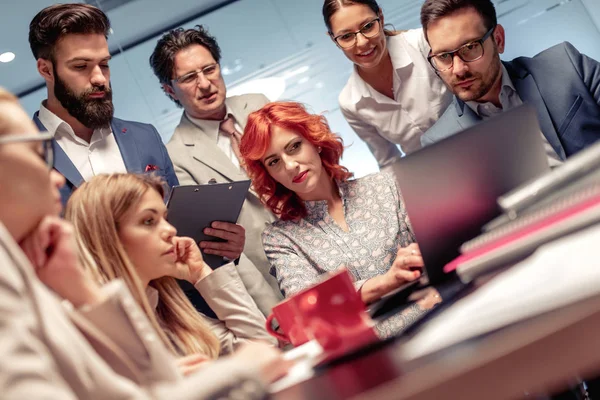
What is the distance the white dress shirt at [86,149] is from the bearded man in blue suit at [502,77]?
1275 mm

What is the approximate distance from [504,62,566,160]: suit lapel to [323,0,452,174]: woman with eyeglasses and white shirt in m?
0.48

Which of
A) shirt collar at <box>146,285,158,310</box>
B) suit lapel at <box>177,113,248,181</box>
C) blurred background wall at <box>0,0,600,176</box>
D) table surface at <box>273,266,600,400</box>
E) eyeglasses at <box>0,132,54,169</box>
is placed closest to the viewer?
table surface at <box>273,266,600,400</box>

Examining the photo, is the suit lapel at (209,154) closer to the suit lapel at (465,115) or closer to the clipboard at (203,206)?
the clipboard at (203,206)

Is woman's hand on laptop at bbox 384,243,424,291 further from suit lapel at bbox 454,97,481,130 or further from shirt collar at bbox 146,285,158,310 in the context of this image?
suit lapel at bbox 454,97,481,130

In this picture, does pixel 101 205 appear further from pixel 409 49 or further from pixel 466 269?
pixel 409 49

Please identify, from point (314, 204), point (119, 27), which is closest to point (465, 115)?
point (314, 204)

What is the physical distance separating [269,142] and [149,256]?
704mm

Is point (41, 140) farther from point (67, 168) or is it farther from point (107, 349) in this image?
point (67, 168)

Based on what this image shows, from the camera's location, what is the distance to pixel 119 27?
4.48m

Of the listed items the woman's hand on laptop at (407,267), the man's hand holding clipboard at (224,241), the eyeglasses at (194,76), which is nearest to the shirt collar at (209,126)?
the eyeglasses at (194,76)

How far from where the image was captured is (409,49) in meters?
2.80

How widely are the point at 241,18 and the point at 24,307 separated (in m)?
4.34

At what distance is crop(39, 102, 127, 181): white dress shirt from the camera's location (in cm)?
250

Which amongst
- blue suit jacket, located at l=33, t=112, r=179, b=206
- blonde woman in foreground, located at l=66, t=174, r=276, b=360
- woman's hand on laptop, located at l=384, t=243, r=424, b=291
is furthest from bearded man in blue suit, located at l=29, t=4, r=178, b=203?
woman's hand on laptop, located at l=384, t=243, r=424, b=291
